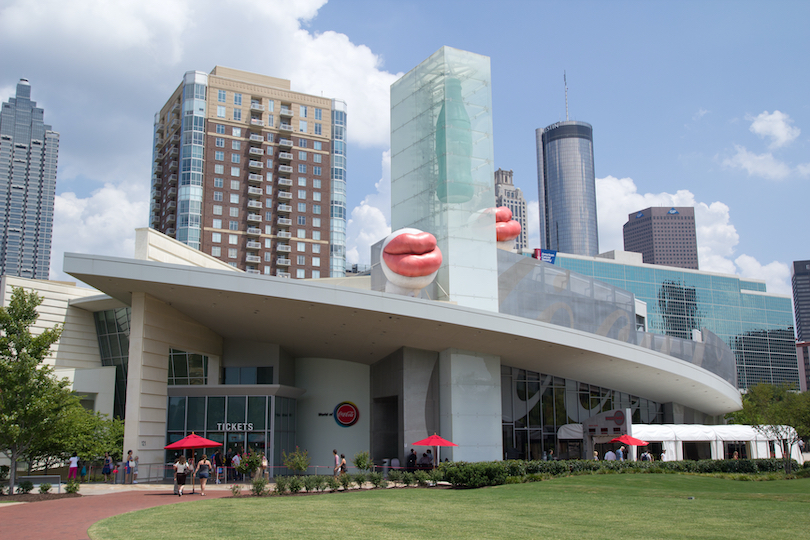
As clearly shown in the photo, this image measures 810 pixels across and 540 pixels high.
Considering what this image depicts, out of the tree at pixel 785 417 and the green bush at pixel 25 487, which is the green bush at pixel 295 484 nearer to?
the green bush at pixel 25 487

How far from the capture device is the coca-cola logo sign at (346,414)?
41.6m

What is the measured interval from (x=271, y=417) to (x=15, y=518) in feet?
59.9

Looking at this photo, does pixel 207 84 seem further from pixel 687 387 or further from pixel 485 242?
pixel 687 387

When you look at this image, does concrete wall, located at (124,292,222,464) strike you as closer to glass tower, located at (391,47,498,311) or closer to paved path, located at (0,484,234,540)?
paved path, located at (0,484,234,540)

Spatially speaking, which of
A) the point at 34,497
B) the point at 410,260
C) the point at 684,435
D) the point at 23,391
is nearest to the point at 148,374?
the point at 23,391

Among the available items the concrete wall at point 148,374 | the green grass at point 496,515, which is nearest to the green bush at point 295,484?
the green grass at point 496,515

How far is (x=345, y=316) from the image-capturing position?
30.5 m

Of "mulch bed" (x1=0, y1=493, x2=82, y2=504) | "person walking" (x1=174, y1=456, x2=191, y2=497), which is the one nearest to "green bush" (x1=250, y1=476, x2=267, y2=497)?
"person walking" (x1=174, y1=456, x2=191, y2=497)

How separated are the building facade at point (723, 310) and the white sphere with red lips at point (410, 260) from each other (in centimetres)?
13571

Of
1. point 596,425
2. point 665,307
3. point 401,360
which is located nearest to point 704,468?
point 596,425

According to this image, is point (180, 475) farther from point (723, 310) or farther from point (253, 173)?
point (723, 310)

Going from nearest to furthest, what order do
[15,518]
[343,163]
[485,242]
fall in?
[15,518] → [485,242] → [343,163]

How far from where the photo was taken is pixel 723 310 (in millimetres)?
178625

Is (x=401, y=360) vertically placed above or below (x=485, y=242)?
below
